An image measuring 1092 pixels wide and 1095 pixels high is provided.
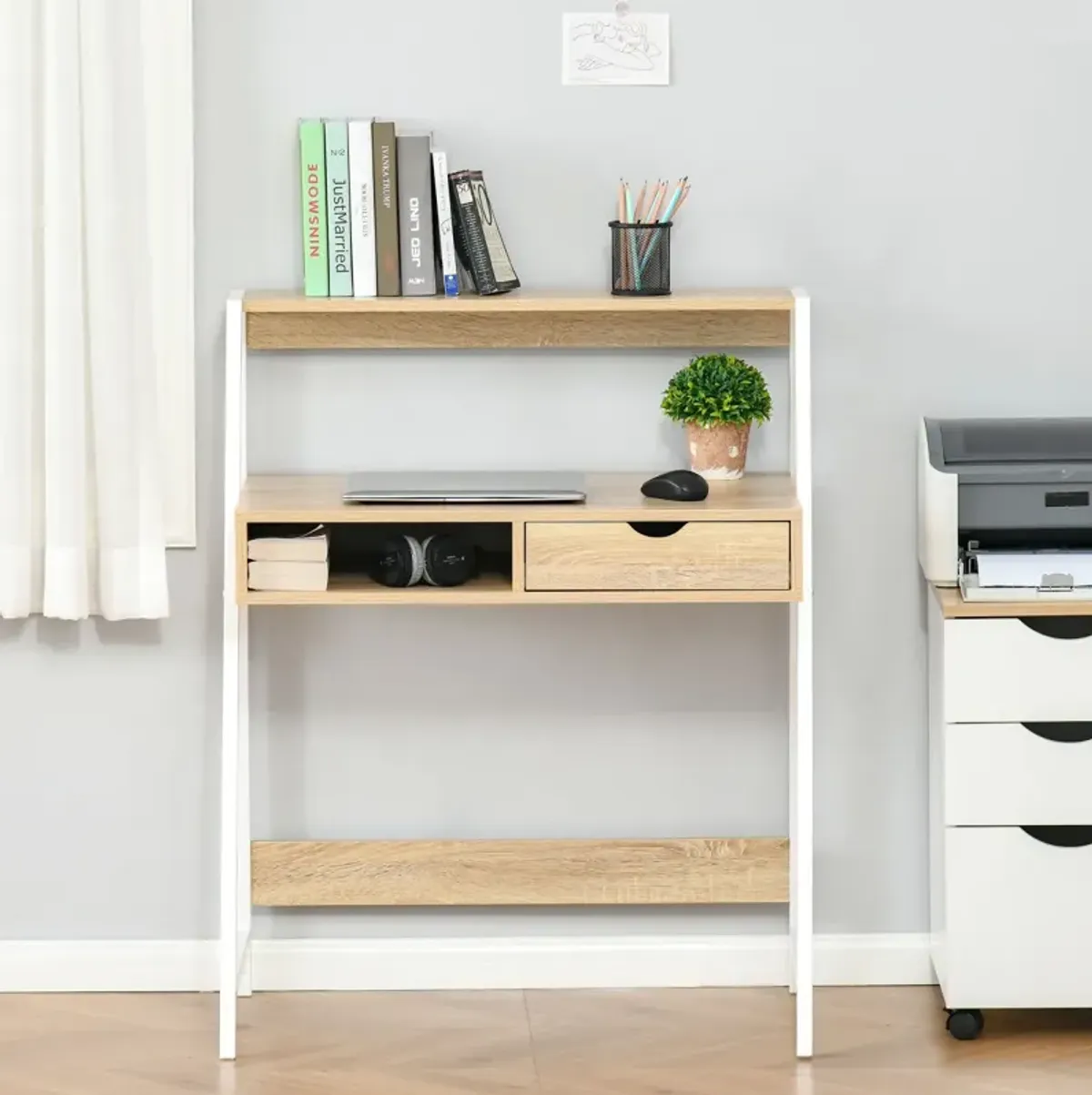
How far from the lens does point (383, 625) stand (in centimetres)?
293

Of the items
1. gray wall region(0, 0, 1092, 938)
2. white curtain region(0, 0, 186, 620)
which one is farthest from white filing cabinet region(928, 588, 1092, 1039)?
white curtain region(0, 0, 186, 620)

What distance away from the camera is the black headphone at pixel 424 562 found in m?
2.57

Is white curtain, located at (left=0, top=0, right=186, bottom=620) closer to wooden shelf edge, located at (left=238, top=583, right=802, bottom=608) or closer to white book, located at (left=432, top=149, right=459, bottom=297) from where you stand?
wooden shelf edge, located at (left=238, top=583, right=802, bottom=608)

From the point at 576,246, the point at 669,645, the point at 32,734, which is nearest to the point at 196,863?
the point at 32,734

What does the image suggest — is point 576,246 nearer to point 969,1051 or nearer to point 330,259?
point 330,259

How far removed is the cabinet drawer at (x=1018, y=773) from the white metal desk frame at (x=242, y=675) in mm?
240

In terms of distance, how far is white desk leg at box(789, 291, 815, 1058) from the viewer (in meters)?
2.64

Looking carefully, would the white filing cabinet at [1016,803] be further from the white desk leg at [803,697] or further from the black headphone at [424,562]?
the black headphone at [424,562]

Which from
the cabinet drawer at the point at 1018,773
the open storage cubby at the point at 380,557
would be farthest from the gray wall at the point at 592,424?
the cabinet drawer at the point at 1018,773

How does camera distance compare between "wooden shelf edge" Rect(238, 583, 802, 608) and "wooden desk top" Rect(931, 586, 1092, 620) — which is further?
"wooden desk top" Rect(931, 586, 1092, 620)

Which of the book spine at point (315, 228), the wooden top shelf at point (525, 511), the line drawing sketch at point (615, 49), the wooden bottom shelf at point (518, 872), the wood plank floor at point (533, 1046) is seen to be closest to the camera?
the wooden top shelf at point (525, 511)

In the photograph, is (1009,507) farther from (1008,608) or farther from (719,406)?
(719,406)

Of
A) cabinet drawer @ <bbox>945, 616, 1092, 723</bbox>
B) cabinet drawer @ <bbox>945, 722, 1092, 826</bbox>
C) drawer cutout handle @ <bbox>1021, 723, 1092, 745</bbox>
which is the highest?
cabinet drawer @ <bbox>945, 616, 1092, 723</bbox>

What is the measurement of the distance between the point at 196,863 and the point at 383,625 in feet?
1.78
